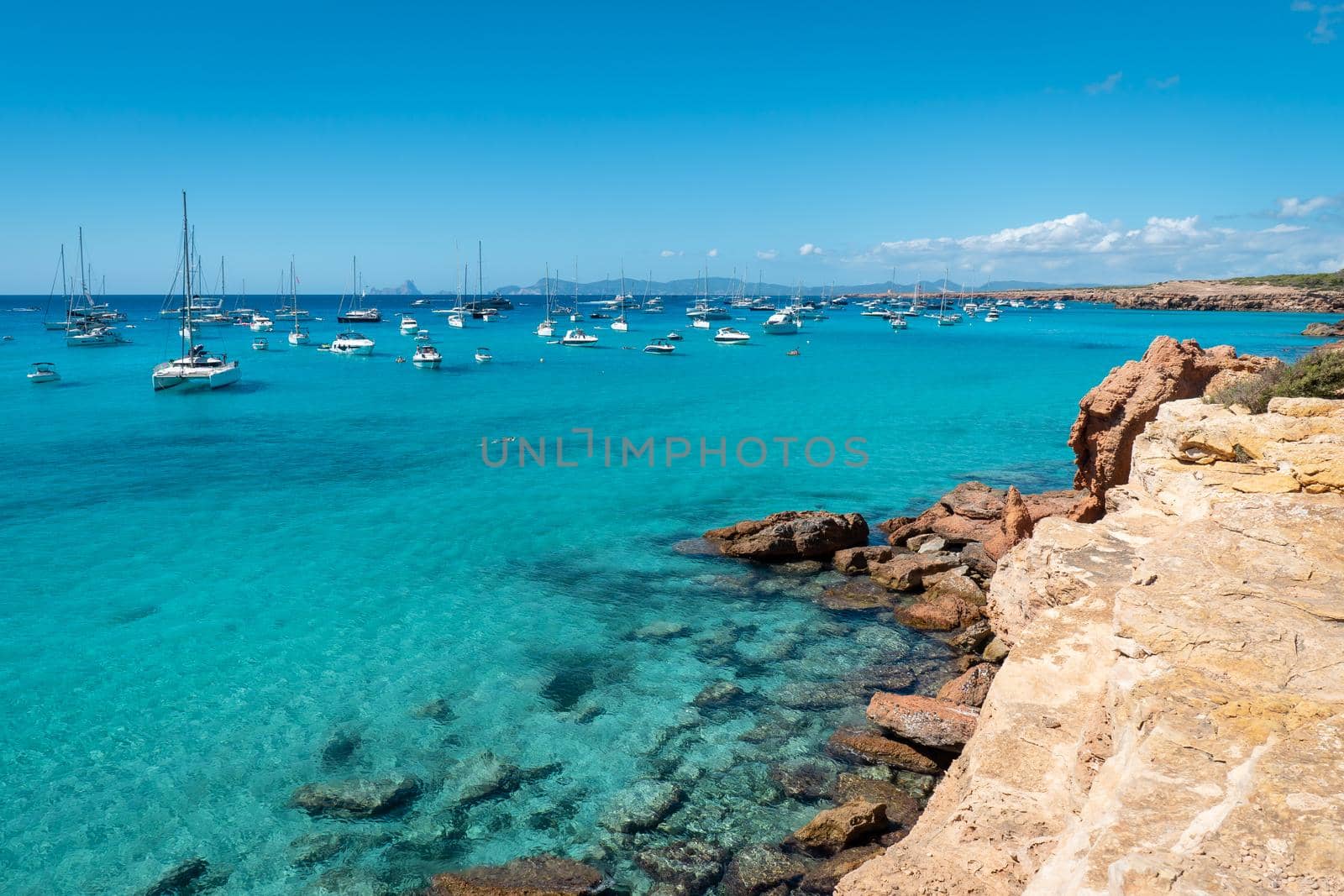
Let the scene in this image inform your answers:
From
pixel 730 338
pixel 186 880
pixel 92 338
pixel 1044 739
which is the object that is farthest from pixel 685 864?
pixel 92 338

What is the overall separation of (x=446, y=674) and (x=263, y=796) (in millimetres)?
3989

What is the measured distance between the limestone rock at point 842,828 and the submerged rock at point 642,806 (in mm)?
1797

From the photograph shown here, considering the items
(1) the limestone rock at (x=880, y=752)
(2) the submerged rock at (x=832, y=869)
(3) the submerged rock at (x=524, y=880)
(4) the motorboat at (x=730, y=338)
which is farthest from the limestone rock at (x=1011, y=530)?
(4) the motorboat at (x=730, y=338)

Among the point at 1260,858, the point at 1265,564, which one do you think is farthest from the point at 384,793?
the point at 1265,564

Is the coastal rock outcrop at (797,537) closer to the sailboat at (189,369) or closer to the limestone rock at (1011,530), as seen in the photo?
the limestone rock at (1011,530)

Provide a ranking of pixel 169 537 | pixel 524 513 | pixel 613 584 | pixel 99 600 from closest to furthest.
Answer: pixel 99 600, pixel 613 584, pixel 169 537, pixel 524 513

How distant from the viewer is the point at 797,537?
67.1 ft

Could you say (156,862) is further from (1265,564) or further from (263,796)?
(1265,564)

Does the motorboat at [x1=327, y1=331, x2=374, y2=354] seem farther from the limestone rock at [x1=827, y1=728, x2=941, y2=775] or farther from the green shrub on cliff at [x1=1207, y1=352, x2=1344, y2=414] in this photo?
the green shrub on cliff at [x1=1207, y1=352, x2=1344, y2=414]

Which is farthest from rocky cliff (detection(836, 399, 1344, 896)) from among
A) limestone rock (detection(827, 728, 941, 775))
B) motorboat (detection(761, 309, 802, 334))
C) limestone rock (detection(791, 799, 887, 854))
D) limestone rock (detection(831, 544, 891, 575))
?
motorboat (detection(761, 309, 802, 334))

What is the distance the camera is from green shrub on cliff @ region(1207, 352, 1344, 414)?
1273 cm

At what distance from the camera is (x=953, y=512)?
2323 cm

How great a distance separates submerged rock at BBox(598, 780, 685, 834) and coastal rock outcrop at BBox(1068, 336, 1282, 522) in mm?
12245

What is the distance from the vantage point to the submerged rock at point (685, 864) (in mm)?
9578
